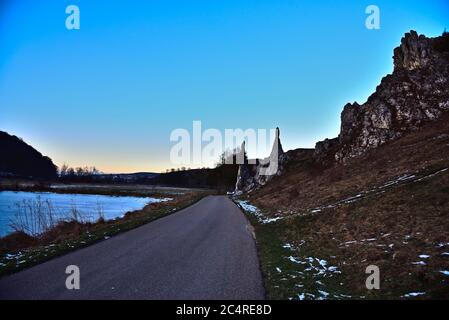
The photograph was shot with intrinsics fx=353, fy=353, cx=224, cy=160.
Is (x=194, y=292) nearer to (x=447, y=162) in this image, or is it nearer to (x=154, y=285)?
(x=154, y=285)

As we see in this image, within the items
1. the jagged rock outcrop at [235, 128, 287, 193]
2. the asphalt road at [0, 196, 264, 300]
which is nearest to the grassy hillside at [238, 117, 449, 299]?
the asphalt road at [0, 196, 264, 300]

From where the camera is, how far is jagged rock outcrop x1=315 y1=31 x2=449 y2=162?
31.9 meters

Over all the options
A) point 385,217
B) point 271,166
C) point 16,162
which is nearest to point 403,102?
point 385,217

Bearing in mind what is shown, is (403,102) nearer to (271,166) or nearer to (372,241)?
(372,241)

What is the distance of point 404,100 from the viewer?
33688 mm

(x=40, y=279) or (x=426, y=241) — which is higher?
(x=426, y=241)

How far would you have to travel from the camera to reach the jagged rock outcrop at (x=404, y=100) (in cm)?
3186

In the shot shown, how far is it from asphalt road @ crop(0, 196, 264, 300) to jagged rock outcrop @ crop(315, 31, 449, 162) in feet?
78.8

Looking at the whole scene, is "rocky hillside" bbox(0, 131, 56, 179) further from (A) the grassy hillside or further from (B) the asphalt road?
(A) the grassy hillside

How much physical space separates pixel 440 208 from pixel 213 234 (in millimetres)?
9573

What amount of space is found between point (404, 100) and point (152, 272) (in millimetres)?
32100

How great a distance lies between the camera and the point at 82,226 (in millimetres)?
20484

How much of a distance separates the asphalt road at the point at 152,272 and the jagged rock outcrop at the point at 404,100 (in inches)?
945
